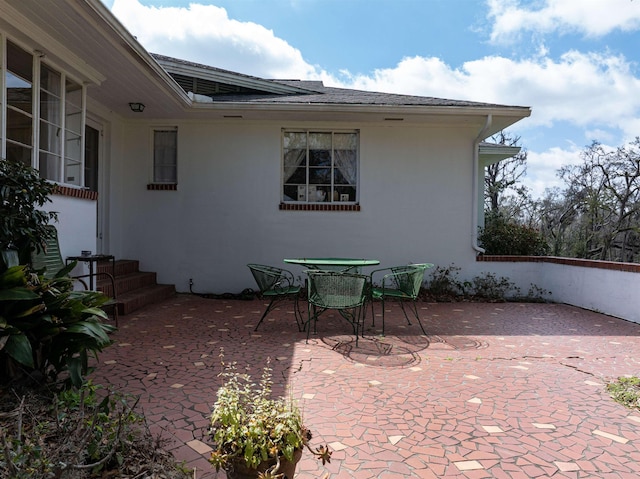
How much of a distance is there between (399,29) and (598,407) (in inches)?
370

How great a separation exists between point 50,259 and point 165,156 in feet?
13.3

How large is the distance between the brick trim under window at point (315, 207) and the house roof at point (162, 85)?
161 centimetres

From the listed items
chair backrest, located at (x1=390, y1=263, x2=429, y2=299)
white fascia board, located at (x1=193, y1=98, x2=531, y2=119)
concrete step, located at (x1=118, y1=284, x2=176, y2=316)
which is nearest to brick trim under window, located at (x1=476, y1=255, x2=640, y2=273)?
white fascia board, located at (x1=193, y1=98, x2=531, y2=119)

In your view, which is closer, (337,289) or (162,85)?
(337,289)

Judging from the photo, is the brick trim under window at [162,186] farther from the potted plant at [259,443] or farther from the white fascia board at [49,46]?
the potted plant at [259,443]

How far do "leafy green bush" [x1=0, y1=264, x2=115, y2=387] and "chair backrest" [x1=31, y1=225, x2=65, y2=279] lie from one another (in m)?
1.29

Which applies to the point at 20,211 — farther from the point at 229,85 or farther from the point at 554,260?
the point at 554,260

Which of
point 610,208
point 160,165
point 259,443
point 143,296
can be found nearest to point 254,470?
point 259,443

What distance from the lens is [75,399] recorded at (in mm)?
2514

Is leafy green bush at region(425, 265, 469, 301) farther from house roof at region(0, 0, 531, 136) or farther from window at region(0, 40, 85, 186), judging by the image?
window at region(0, 40, 85, 186)

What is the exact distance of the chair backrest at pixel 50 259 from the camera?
396 cm

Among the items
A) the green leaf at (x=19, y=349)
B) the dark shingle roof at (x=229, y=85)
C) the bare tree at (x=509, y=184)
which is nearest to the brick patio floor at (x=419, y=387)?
the green leaf at (x=19, y=349)

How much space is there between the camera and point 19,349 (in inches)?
93.0

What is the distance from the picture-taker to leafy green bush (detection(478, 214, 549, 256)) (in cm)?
816
